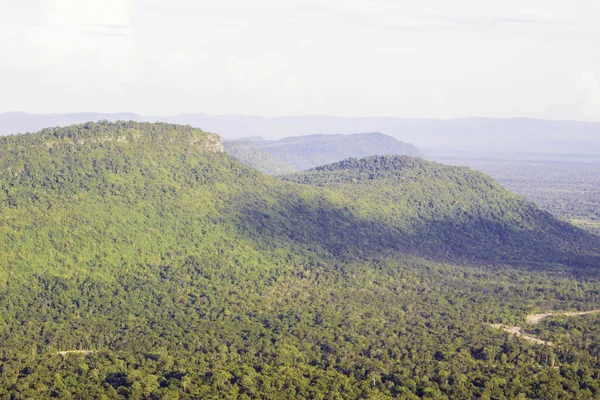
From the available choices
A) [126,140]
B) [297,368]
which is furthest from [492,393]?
[126,140]

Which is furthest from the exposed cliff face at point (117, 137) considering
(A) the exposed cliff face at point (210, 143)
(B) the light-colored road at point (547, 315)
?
(B) the light-colored road at point (547, 315)

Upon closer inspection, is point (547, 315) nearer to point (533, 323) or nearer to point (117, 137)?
point (533, 323)

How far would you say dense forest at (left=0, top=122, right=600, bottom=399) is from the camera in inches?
2702

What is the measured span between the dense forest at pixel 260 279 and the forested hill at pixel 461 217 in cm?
37

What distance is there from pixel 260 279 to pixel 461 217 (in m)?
45.1

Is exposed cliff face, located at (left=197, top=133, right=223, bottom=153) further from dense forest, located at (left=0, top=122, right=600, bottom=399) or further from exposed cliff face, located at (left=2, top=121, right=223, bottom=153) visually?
dense forest, located at (left=0, top=122, right=600, bottom=399)

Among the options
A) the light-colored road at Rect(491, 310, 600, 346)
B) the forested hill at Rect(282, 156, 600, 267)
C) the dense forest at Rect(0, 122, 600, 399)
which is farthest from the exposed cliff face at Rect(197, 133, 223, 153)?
the light-colored road at Rect(491, 310, 600, 346)

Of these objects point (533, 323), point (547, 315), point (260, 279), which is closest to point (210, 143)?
point (260, 279)

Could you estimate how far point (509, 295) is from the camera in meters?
98.4

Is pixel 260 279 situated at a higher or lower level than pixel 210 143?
lower

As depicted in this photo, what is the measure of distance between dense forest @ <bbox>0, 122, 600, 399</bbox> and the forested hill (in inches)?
14.6

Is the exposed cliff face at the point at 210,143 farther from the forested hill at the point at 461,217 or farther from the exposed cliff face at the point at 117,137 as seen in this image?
the forested hill at the point at 461,217

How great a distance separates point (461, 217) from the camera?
134375 mm

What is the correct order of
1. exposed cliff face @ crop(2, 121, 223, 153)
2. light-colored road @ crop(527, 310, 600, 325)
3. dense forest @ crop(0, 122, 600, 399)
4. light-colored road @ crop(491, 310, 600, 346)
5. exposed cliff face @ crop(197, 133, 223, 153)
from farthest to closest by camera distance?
exposed cliff face @ crop(197, 133, 223, 153)
exposed cliff face @ crop(2, 121, 223, 153)
light-colored road @ crop(527, 310, 600, 325)
light-colored road @ crop(491, 310, 600, 346)
dense forest @ crop(0, 122, 600, 399)
